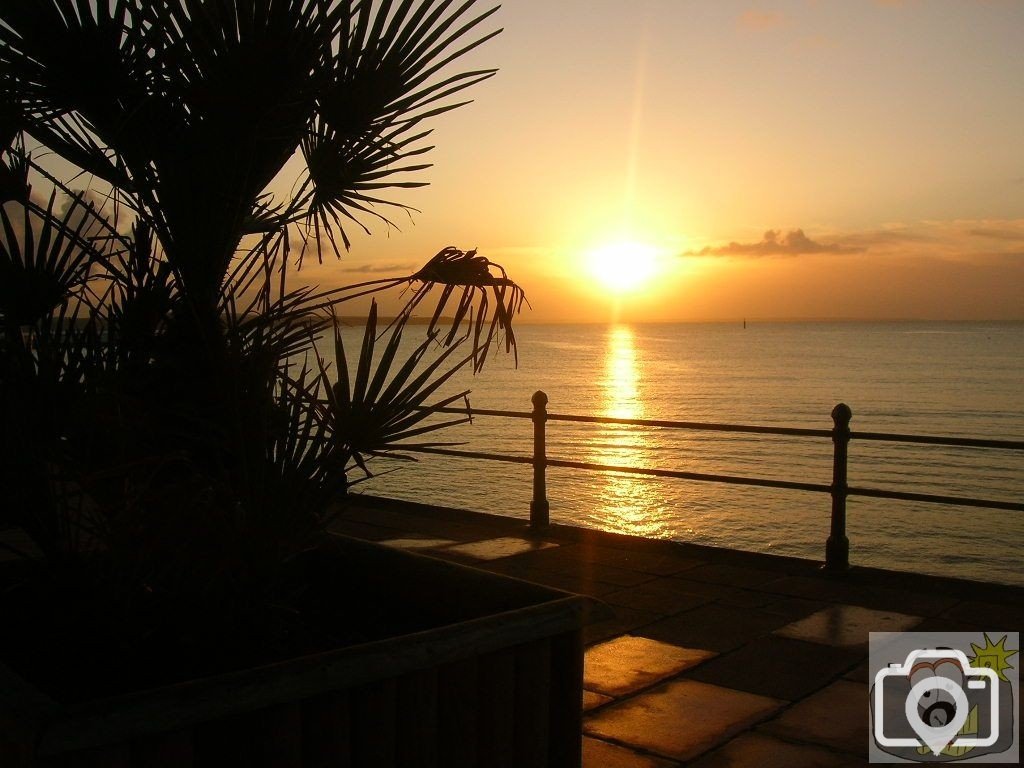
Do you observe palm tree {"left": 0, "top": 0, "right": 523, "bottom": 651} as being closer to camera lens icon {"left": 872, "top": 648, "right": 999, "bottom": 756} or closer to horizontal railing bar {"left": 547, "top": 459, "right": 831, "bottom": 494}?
camera lens icon {"left": 872, "top": 648, "right": 999, "bottom": 756}

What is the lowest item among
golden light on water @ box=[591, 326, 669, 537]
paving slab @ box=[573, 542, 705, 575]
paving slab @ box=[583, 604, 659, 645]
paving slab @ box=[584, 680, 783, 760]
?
golden light on water @ box=[591, 326, 669, 537]

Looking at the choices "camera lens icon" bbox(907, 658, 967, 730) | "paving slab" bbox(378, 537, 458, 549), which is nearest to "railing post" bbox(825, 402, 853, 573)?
"camera lens icon" bbox(907, 658, 967, 730)

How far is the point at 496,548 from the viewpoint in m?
7.55

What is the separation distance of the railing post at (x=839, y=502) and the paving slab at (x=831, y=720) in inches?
86.6

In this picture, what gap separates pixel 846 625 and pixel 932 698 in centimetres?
114

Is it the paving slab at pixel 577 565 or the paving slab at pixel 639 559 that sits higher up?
the paving slab at pixel 639 559

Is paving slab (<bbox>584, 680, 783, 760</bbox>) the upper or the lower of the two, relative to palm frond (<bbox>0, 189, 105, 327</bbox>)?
lower

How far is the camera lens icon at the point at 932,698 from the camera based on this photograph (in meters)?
3.94

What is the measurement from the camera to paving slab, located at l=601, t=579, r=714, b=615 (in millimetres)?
5855

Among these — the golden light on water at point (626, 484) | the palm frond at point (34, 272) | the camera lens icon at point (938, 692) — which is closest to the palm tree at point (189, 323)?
the palm frond at point (34, 272)

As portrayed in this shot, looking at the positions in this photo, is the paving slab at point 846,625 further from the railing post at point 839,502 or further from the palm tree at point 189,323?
the palm tree at point 189,323

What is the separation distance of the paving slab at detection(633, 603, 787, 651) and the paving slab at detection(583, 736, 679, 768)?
1.36m

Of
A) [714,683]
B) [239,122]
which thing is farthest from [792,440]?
[239,122]

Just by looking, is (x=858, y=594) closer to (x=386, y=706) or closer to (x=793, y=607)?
(x=793, y=607)
